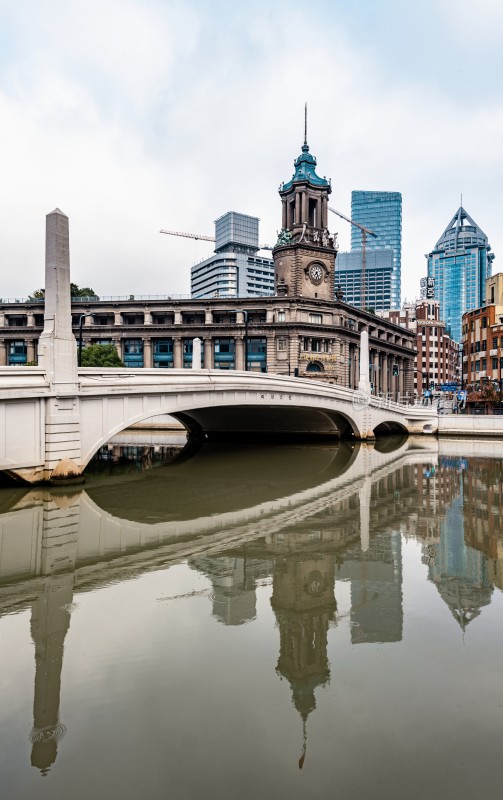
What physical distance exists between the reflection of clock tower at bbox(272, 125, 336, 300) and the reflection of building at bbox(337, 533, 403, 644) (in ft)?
190

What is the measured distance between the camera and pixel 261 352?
7000 cm

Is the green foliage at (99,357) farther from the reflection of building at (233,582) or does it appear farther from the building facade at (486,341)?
the reflection of building at (233,582)

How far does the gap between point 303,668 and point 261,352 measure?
206ft

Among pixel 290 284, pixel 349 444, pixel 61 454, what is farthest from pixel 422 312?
pixel 61 454

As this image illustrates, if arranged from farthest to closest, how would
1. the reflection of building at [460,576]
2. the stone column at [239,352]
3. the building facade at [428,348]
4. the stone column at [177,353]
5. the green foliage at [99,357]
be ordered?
the building facade at [428,348]
the stone column at [177,353]
the stone column at [239,352]
the green foliage at [99,357]
the reflection of building at [460,576]

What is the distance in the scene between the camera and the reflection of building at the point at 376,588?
9.29 metres

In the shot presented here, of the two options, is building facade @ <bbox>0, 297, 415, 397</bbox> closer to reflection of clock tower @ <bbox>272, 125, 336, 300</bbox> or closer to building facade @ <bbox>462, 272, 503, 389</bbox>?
reflection of clock tower @ <bbox>272, 125, 336, 300</bbox>

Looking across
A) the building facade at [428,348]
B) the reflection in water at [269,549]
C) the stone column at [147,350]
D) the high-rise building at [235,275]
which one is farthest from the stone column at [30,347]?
the high-rise building at [235,275]

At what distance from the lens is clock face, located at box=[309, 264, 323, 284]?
7206 centimetres

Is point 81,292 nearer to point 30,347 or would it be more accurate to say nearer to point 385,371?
point 30,347

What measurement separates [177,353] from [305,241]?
22014mm

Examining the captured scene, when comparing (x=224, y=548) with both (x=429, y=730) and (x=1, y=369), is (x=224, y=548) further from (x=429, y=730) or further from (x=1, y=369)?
(x=1, y=369)

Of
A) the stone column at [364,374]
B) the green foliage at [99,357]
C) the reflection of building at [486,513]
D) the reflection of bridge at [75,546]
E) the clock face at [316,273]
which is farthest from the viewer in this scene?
the clock face at [316,273]

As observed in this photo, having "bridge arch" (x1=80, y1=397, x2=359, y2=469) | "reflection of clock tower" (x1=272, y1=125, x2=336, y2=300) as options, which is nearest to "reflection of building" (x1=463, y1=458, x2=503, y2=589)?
"bridge arch" (x1=80, y1=397, x2=359, y2=469)
